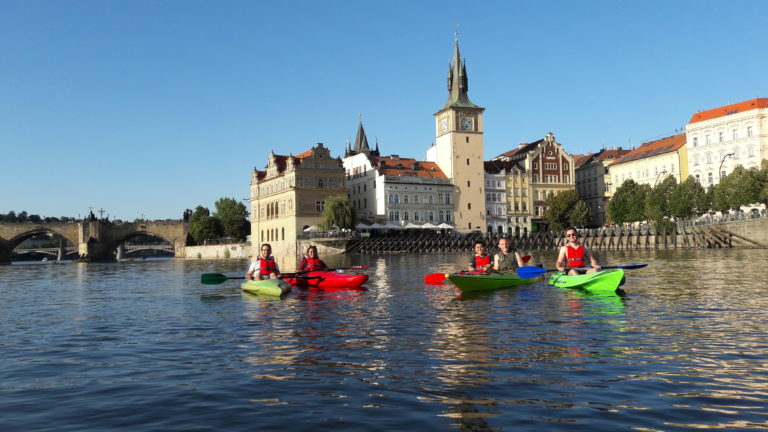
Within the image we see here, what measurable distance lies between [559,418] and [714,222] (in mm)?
72934

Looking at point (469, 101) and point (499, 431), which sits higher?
point (469, 101)

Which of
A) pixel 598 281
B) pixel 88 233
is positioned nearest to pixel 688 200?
pixel 598 281

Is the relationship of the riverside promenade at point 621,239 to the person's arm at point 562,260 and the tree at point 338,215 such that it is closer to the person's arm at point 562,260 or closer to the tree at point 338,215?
the tree at point 338,215

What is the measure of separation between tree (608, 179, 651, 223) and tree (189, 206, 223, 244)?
224 ft

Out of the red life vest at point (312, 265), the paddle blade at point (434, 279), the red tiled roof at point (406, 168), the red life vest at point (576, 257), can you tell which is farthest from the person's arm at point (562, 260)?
the red tiled roof at point (406, 168)

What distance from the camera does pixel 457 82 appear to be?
107125 mm

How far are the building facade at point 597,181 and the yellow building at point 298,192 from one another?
45.2 m

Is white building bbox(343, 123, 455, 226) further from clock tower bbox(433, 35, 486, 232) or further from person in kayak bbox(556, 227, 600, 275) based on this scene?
person in kayak bbox(556, 227, 600, 275)

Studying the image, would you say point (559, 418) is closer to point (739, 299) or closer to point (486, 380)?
point (486, 380)

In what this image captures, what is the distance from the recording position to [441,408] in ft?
26.2

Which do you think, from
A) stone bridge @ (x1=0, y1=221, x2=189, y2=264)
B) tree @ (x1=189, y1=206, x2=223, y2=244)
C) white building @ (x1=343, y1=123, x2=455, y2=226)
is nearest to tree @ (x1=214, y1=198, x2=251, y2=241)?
tree @ (x1=189, y1=206, x2=223, y2=244)

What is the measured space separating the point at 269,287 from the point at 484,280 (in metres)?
7.26

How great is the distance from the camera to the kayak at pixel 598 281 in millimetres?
20062

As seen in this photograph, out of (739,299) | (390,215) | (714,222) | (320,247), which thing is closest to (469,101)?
(390,215)
